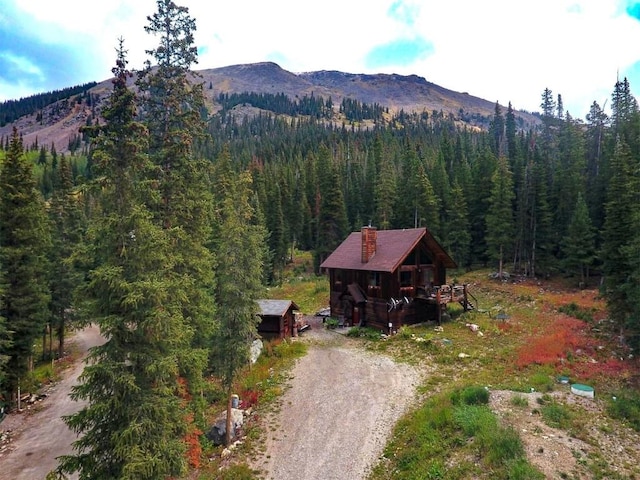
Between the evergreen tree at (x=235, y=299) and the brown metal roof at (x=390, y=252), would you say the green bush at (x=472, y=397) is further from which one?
the brown metal roof at (x=390, y=252)

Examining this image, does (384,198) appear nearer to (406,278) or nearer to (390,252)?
(390,252)

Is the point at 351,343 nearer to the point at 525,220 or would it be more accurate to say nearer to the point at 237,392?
the point at 237,392

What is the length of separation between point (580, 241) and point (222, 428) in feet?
134

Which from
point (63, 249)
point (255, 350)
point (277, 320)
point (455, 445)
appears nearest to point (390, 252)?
point (277, 320)

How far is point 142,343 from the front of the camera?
11266mm

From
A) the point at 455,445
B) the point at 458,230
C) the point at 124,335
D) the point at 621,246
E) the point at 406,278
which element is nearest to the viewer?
the point at 124,335

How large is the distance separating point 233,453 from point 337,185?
1684 inches

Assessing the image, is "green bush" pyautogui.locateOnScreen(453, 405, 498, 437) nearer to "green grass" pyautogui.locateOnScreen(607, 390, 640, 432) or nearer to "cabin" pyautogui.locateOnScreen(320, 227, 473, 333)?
"green grass" pyautogui.locateOnScreen(607, 390, 640, 432)

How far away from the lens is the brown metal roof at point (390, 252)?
3152cm

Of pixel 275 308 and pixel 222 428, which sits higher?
pixel 275 308

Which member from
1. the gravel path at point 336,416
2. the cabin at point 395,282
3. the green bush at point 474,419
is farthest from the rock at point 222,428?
the cabin at point 395,282

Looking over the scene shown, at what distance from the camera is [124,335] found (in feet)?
35.8

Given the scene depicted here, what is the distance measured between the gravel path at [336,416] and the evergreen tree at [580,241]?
29222 millimetres

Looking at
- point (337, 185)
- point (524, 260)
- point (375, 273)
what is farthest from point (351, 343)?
point (524, 260)
